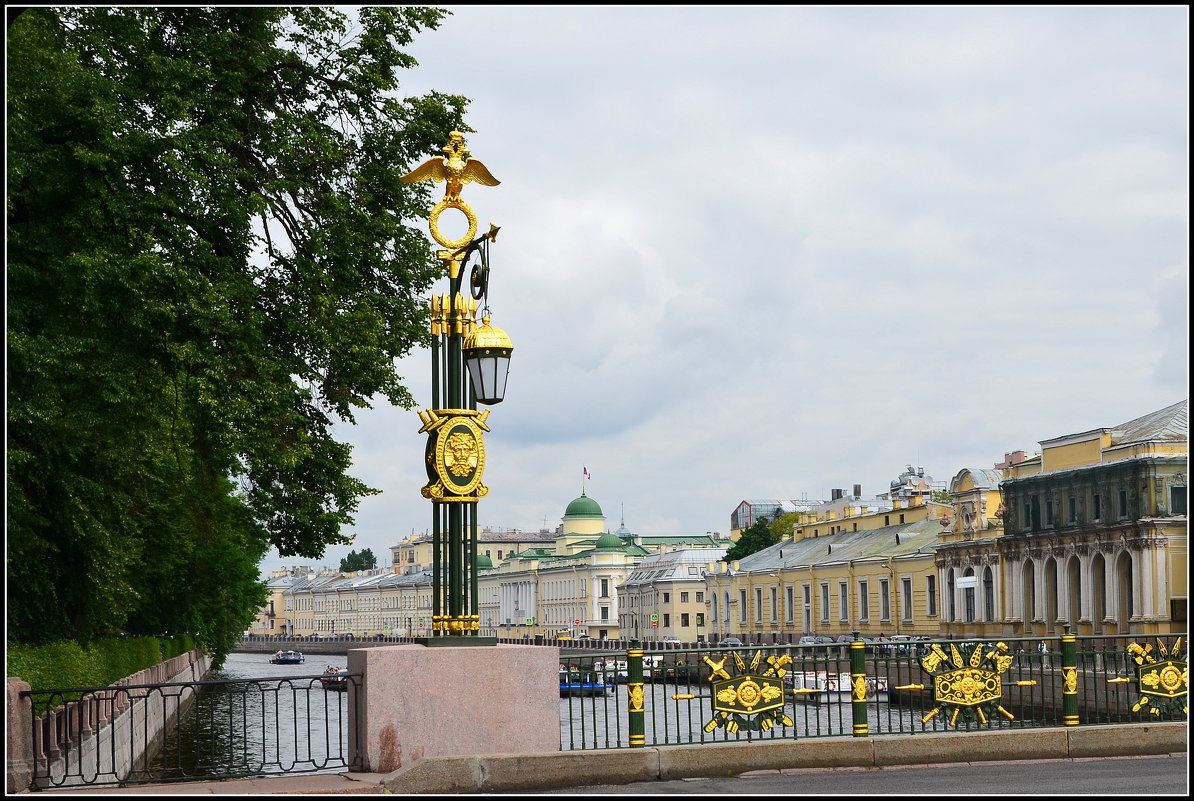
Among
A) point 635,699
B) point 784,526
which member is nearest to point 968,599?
point 784,526

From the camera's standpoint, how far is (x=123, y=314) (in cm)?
1917

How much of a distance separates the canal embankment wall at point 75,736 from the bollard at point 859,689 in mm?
6777

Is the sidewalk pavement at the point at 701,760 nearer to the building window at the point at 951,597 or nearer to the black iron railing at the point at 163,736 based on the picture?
the black iron railing at the point at 163,736

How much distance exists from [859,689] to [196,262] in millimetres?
11028

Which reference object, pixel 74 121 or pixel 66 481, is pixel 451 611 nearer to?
pixel 74 121

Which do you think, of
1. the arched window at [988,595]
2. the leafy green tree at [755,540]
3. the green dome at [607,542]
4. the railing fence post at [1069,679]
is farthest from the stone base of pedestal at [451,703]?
the green dome at [607,542]

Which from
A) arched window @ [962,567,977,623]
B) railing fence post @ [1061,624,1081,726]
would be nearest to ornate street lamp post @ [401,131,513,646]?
railing fence post @ [1061,624,1081,726]

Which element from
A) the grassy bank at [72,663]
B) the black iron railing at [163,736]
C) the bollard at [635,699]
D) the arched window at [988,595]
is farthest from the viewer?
the arched window at [988,595]

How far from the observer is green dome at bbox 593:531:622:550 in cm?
15838

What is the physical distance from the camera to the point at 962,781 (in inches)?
491

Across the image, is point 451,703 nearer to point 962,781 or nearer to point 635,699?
point 635,699

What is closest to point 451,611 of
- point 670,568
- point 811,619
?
point 811,619

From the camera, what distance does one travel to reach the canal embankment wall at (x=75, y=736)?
1279 cm

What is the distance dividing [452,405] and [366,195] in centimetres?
1049
